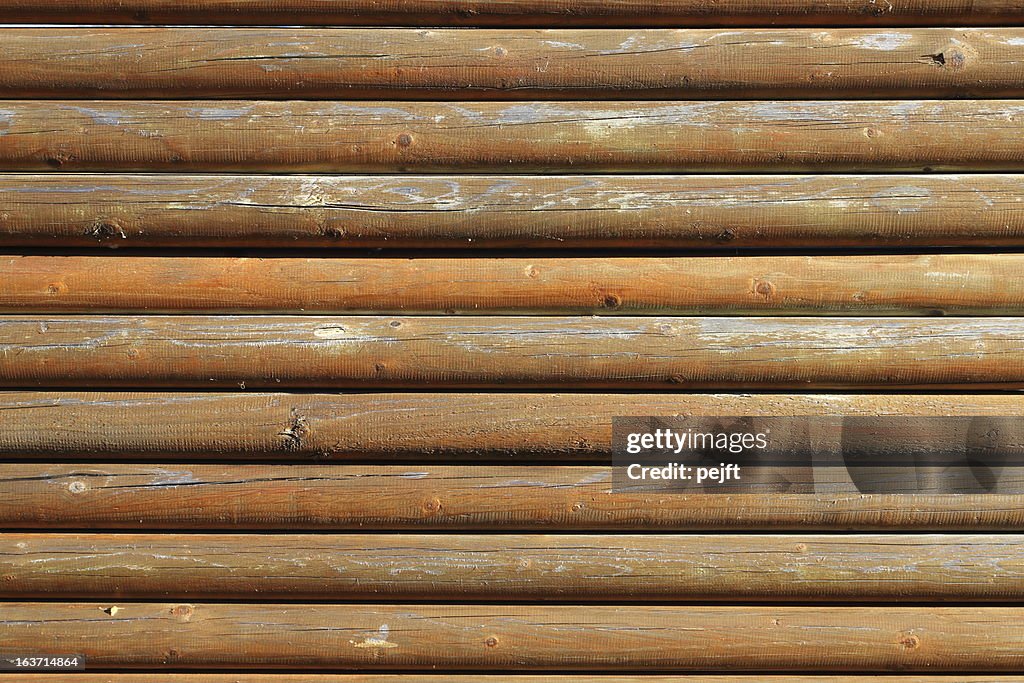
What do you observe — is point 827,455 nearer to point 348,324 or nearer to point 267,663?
point 348,324

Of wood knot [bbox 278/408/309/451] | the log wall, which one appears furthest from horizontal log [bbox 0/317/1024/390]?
wood knot [bbox 278/408/309/451]

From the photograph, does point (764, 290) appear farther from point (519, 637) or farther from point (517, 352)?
point (519, 637)

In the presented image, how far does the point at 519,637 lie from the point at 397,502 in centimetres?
58

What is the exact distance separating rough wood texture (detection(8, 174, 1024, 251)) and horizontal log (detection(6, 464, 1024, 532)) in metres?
0.75

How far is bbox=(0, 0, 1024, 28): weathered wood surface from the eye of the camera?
7.30ft

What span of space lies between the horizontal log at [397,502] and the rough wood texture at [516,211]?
2.47 feet

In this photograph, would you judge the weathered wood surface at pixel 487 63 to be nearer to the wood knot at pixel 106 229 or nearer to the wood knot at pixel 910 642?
the wood knot at pixel 106 229

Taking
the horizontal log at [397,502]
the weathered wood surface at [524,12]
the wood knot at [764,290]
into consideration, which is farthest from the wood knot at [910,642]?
the weathered wood surface at [524,12]

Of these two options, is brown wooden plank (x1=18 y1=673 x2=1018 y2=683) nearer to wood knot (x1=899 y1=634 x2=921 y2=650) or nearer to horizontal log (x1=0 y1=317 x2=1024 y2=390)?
wood knot (x1=899 y1=634 x2=921 y2=650)

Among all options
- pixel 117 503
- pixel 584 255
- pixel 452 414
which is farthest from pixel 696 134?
pixel 117 503

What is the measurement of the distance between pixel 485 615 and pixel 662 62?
1864mm

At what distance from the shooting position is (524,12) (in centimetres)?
225

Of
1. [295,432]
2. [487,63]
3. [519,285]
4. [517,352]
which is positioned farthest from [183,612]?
[487,63]

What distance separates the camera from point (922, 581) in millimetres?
2189
